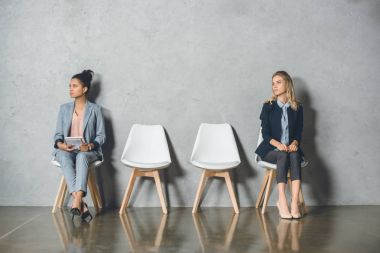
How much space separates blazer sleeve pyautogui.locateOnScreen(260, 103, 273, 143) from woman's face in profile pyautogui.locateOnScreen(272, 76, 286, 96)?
0.16 meters

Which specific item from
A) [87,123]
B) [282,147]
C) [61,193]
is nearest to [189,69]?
[87,123]

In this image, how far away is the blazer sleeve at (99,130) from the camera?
3.76 metres

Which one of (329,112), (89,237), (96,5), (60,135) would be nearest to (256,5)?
(329,112)

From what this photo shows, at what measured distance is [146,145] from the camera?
3.97m

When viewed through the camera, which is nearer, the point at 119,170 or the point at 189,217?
the point at 189,217

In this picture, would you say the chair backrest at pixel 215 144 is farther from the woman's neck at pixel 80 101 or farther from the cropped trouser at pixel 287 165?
the woman's neck at pixel 80 101

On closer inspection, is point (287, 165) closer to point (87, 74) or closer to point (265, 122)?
point (265, 122)

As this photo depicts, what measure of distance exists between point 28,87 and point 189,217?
209 centimetres

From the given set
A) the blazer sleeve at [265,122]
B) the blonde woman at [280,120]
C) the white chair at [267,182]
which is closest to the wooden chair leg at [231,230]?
the white chair at [267,182]

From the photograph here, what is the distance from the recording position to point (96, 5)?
4.10 meters

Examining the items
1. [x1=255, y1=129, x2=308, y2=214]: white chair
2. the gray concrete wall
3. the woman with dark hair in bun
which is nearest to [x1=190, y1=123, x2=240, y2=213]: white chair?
the gray concrete wall

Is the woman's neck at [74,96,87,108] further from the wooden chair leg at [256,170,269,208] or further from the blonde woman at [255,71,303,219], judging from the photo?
the wooden chair leg at [256,170,269,208]

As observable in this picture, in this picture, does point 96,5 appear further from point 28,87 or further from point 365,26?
point 365,26

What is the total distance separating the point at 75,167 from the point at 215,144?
1321 mm
